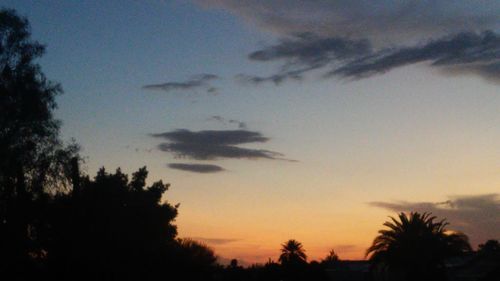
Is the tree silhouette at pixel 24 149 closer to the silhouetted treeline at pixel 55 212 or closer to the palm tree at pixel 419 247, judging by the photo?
the silhouetted treeline at pixel 55 212

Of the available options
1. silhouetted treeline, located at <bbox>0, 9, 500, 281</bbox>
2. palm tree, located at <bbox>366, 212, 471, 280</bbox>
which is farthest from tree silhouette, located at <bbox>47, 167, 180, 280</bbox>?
palm tree, located at <bbox>366, 212, 471, 280</bbox>

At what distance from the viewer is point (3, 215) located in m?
41.5

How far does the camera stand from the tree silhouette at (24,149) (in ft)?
133

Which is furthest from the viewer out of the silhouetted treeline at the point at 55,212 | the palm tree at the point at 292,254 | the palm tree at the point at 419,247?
the palm tree at the point at 292,254

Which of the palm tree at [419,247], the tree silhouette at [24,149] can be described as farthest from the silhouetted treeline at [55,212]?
the palm tree at [419,247]

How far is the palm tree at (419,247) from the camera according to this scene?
2019 inches

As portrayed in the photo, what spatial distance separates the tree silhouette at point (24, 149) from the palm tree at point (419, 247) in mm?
25499

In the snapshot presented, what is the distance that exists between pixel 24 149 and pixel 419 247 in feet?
98.0

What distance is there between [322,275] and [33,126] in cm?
6038

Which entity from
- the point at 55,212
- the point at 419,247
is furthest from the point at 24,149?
the point at 419,247

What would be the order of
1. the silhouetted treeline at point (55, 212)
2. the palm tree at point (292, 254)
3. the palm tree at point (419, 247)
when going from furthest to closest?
the palm tree at point (292, 254), the palm tree at point (419, 247), the silhouetted treeline at point (55, 212)

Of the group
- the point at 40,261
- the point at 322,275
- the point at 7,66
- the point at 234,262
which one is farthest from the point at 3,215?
the point at 322,275

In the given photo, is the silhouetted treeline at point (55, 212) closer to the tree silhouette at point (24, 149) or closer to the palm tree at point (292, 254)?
the tree silhouette at point (24, 149)

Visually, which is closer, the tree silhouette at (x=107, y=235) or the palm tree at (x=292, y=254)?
the tree silhouette at (x=107, y=235)
